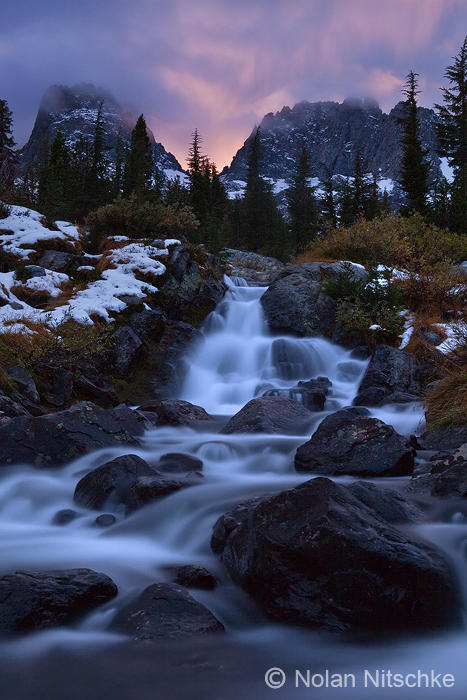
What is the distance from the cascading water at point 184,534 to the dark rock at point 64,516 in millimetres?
68

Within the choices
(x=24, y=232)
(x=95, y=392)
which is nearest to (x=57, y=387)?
(x=95, y=392)

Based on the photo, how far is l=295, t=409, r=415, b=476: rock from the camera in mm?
6316

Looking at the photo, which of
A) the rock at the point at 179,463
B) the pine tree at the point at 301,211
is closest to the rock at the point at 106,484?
the rock at the point at 179,463

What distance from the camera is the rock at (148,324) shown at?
12453mm

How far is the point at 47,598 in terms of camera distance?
10.9 feet

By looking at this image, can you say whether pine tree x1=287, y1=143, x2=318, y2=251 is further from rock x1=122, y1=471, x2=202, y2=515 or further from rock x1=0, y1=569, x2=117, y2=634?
rock x1=0, y1=569, x2=117, y2=634

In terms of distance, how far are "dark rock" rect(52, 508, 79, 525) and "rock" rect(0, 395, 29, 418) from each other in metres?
2.63

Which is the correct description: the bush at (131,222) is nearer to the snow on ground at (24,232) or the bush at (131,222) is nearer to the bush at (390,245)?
the snow on ground at (24,232)

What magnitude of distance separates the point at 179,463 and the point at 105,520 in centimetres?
194

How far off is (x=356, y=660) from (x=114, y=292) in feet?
35.9

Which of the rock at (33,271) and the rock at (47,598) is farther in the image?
the rock at (33,271)

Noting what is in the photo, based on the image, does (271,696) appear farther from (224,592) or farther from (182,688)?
(224,592)

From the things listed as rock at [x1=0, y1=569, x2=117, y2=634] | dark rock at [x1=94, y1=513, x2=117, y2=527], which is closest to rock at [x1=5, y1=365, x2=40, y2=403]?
dark rock at [x1=94, y1=513, x2=117, y2=527]

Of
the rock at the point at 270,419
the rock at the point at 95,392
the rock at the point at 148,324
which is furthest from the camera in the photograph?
the rock at the point at 148,324
